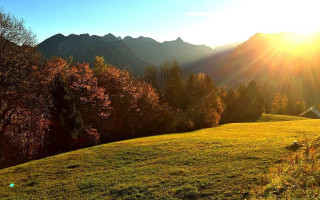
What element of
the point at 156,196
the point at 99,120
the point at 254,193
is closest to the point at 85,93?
the point at 99,120

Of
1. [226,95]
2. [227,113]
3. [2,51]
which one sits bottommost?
[227,113]

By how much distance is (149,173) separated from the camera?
776 inches

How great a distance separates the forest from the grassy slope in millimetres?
14529

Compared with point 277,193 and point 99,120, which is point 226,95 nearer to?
point 99,120

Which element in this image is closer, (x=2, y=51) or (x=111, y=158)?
(x=111, y=158)

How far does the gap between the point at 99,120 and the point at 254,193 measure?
42.6 m

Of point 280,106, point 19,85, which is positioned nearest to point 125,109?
point 19,85

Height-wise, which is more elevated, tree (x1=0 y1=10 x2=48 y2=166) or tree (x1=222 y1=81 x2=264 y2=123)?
tree (x1=0 y1=10 x2=48 y2=166)

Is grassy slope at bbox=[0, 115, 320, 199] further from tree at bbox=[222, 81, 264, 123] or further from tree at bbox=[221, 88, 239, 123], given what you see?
tree at bbox=[222, 81, 264, 123]

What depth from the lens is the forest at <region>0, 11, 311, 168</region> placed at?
37625 millimetres

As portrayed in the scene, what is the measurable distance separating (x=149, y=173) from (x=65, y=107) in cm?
2687

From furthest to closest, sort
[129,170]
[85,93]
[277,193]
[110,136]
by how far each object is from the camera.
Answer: [110,136], [85,93], [129,170], [277,193]

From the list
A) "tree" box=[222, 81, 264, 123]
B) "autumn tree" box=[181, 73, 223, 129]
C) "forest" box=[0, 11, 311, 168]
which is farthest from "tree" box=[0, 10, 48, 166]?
"tree" box=[222, 81, 264, 123]

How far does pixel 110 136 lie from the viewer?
175ft
